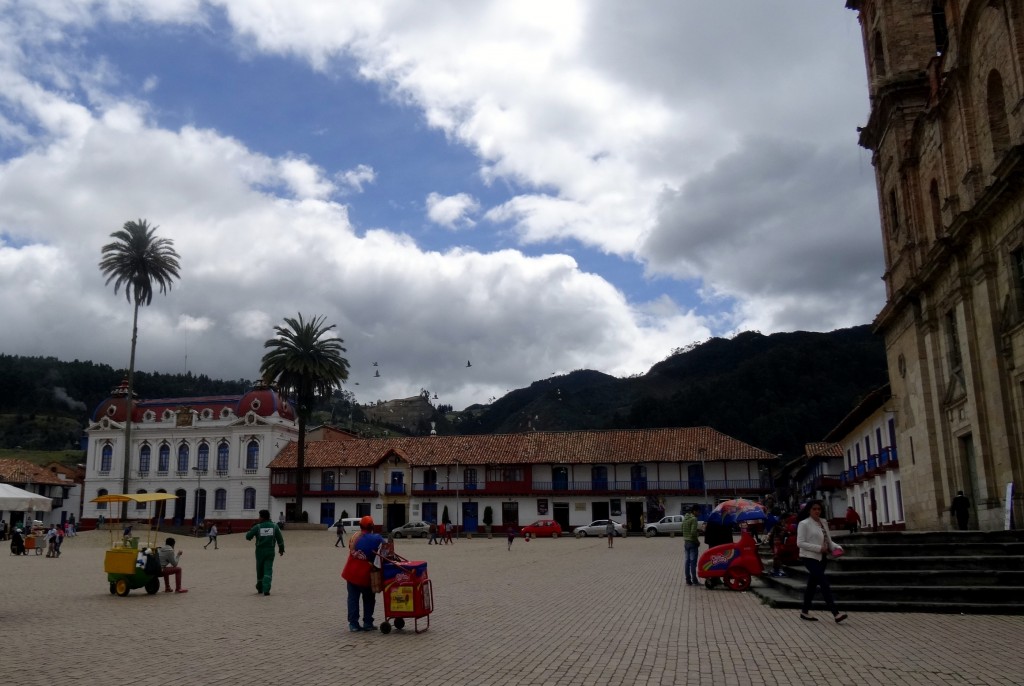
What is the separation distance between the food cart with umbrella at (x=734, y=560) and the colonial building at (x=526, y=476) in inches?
1584

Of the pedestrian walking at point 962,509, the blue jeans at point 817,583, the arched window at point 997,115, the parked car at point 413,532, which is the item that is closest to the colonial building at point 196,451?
the parked car at point 413,532

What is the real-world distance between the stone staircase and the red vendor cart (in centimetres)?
533

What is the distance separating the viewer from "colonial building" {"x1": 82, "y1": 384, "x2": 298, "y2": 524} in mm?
64000

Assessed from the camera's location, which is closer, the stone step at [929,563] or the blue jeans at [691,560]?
the stone step at [929,563]

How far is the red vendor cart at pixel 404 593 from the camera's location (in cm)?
996

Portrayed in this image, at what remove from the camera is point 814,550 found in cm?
1055

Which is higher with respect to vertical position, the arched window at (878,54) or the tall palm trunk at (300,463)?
the arched window at (878,54)

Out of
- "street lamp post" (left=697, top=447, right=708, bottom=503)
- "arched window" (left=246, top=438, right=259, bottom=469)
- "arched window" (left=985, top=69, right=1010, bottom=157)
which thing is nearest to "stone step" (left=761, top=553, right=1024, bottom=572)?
"arched window" (left=985, top=69, right=1010, bottom=157)

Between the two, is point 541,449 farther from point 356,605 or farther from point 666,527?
point 356,605

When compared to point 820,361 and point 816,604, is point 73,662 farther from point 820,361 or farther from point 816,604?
point 820,361

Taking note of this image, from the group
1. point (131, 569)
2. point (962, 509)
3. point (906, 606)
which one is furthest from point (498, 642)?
point (962, 509)

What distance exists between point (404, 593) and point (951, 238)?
1547cm

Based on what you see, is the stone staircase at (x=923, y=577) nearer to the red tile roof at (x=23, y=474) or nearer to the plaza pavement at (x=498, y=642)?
the plaza pavement at (x=498, y=642)

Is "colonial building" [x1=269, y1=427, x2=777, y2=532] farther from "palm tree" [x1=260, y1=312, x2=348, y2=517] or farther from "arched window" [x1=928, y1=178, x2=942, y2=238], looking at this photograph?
"arched window" [x1=928, y1=178, x2=942, y2=238]
